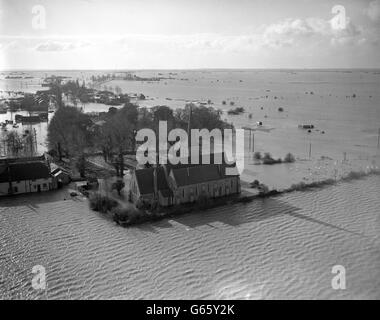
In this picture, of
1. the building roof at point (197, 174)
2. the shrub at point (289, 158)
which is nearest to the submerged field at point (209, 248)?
the building roof at point (197, 174)

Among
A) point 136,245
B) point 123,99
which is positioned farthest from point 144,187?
point 123,99

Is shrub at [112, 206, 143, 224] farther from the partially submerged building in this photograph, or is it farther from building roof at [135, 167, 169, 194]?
building roof at [135, 167, 169, 194]

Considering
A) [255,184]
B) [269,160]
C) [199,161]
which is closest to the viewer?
[199,161]

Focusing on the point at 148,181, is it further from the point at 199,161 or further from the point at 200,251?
the point at 200,251

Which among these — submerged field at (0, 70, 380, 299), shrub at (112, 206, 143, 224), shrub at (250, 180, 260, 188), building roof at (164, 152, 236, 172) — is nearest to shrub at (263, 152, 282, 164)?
submerged field at (0, 70, 380, 299)

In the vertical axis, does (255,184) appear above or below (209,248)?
above

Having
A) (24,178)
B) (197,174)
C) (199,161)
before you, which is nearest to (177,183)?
(197,174)
